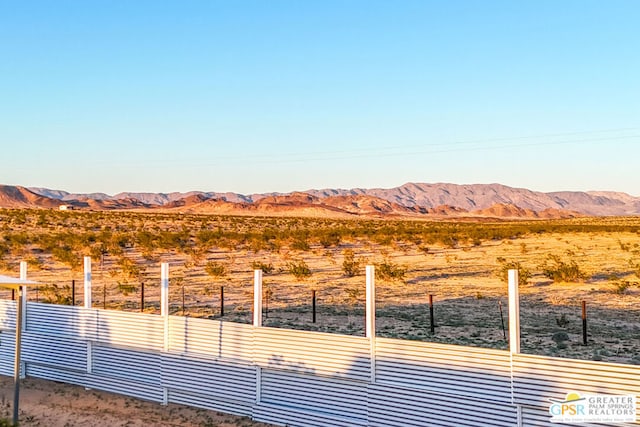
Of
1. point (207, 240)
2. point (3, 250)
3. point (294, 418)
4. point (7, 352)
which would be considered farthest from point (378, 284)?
point (3, 250)

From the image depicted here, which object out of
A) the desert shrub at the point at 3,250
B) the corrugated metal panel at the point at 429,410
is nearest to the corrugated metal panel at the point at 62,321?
the corrugated metal panel at the point at 429,410

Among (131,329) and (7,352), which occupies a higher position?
(131,329)

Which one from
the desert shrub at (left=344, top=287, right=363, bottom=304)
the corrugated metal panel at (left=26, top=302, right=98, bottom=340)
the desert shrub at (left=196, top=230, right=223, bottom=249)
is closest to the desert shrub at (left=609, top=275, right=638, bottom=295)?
the desert shrub at (left=344, top=287, right=363, bottom=304)

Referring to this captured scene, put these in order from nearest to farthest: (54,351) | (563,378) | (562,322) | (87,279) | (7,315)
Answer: (563,378) → (87,279) → (54,351) → (7,315) → (562,322)

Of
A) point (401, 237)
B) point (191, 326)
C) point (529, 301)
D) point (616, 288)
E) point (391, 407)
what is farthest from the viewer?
point (401, 237)

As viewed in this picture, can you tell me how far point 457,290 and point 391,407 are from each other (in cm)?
1449

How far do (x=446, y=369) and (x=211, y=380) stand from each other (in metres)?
4.09

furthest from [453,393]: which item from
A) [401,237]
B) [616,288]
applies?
[401,237]

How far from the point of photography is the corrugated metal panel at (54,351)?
11602 millimetres

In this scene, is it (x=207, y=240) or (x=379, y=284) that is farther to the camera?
(x=207, y=240)

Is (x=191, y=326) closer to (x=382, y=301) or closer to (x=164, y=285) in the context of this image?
(x=164, y=285)

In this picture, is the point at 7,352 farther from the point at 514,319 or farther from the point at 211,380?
the point at 514,319

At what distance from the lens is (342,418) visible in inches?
352

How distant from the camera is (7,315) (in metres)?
12.4
